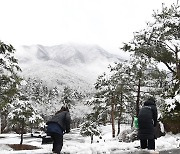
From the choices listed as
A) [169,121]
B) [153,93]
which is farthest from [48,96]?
[169,121]

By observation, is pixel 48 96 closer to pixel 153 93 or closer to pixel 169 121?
pixel 153 93

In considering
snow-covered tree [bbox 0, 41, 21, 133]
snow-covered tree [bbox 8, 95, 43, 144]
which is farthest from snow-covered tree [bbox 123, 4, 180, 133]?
snow-covered tree [bbox 8, 95, 43, 144]

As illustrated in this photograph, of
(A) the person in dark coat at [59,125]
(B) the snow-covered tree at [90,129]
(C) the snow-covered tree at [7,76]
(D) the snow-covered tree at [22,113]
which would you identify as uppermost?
(C) the snow-covered tree at [7,76]

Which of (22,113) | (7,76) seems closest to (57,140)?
(7,76)

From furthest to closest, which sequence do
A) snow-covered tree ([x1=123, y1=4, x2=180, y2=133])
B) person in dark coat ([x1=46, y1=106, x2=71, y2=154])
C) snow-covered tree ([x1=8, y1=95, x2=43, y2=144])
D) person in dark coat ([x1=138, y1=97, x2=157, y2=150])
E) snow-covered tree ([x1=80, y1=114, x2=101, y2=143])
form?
snow-covered tree ([x1=80, y1=114, x2=101, y2=143]) < snow-covered tree ([x1=8, y1=95, x2=43, y2=144]) < snow-covered tree ([x1=123, y1=4, x2=180, y2=133]) < person in dark coat ([x1=138, y1=97, x2=157, y2=150]) < person in dark coat ([x1=46, y1=106, x2=71, y2=154])

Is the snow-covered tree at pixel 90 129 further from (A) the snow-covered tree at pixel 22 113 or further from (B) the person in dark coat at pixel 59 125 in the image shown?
(B) the person in dark coat at pixel 59 125

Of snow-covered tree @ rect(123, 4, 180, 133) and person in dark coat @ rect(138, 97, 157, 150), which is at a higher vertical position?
snow-covered tree @ rect(123, 4, 180, 133)

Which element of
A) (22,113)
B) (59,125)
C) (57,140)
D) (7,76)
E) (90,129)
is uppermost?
(7,76)

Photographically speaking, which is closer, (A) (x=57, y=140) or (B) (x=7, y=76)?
(A) (x=57, y=140)

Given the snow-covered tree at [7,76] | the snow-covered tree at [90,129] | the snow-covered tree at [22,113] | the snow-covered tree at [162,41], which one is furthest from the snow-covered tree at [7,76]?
the snow-covered tree at [90,129]

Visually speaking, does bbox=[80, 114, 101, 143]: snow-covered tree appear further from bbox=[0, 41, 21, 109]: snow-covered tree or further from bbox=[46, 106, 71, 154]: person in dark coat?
bbox=[46, 106, 71, 154]: person in dark coat

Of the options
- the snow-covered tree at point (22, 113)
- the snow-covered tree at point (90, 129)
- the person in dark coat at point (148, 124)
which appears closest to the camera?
the person in dark coat at point (148, 124)

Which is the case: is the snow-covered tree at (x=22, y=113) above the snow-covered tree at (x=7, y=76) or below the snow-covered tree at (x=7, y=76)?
below

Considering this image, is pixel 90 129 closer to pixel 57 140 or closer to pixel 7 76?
pixel 7 76
